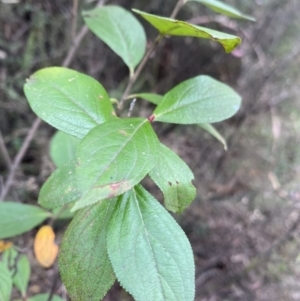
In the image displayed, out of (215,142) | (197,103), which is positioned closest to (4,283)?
(197,103)

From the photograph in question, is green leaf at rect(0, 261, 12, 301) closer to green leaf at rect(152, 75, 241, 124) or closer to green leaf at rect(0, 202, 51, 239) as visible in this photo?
green leaf at rect(0, 202, 51, 239)

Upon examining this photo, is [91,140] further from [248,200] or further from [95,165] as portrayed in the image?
[248,200]

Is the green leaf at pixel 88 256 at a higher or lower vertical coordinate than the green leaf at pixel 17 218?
higher

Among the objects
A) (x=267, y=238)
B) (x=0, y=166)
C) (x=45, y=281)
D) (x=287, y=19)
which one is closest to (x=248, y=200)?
(x=267, y=238)

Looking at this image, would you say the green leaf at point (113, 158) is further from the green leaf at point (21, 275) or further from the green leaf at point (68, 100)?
the green leaf at point (21, 275)

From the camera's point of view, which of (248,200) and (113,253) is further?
(248,200)

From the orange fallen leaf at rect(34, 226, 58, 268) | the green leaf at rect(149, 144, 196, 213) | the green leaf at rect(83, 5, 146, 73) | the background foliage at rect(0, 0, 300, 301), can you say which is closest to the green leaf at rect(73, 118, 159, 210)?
the green leaf at rect(149, 144, 196, 213)

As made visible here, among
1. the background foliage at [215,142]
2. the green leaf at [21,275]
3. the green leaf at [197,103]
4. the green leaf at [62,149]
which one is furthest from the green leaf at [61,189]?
the background foliage at [215,142]
